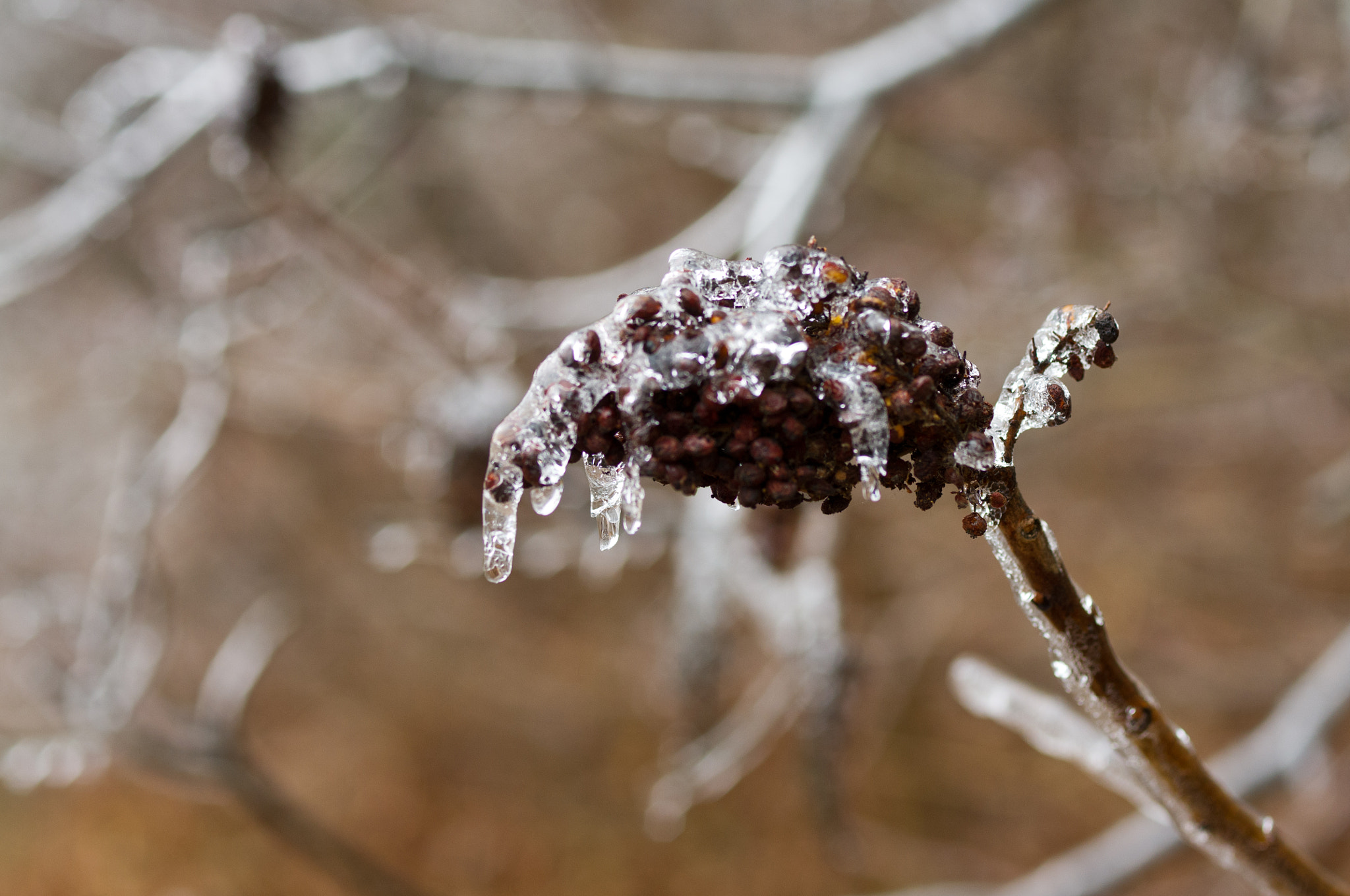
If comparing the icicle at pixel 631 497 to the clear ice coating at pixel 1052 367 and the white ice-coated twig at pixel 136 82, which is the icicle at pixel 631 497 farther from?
the white ice-coated twig at pixel 136 82

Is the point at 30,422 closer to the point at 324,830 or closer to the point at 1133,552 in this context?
the point at 324,830

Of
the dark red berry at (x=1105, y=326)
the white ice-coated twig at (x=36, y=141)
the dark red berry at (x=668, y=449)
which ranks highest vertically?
the white ice-coated twig at (x=36, y=141)

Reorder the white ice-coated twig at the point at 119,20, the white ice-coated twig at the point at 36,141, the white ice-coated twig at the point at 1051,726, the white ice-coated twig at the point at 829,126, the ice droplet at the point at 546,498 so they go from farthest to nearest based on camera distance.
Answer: the white ice-coated twig at the point at 119,20
the white ice-coated twig at the point at 36,141
the white ice-coated twig at the point at 829,126
the white ice-coated twig at the point at 1051,726
the ice droplet at the point at 546,498

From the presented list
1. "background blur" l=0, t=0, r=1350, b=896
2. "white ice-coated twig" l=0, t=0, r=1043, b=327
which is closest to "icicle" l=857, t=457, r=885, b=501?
"white ice-coated twig" l=0, t=0, r=1043, b=327

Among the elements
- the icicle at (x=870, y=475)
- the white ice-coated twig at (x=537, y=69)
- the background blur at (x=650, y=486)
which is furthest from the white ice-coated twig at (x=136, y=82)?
the icicle at (x=870, y=475)

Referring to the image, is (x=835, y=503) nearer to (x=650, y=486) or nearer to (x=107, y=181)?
(x=107, y=181)

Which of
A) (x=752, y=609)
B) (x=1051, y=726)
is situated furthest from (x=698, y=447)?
(x=752, y=609)

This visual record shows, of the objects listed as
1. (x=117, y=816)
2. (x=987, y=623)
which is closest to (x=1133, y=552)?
(x=987, y=623)
